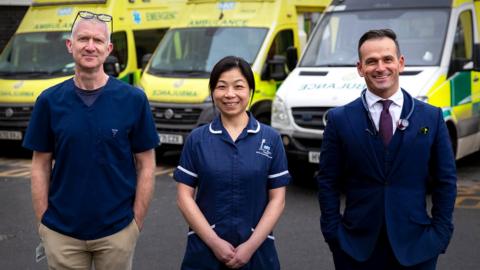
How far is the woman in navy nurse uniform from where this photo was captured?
3539mm

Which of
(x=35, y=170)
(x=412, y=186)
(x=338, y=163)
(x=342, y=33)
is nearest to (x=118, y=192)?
(x=35, y=170)

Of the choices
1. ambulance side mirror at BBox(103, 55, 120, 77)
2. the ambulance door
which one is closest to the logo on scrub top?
the ambulance door

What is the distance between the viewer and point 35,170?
12.2 ft

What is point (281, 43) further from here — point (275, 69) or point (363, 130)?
point (363, 130)

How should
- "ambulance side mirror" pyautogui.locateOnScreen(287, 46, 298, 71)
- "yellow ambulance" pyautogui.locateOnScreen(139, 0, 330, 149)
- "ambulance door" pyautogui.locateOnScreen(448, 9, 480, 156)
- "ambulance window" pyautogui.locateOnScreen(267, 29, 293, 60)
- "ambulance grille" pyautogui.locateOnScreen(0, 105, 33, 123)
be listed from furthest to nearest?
"ambulance grille" pyautogui.locateOnScreen(0, 105, 33, 123) → "ambulance window" pyautogui.locateOnScreen(267, 29, 293, 60) → "yellow ambulance" pyautogui.locateOnScreen(139, 0, 330, 149) → "ambulance side mirror" pyautogui.locateOnScreen(287, 46, 298, 71) → "ambulance door" pyautogui.locateOnScreen(448, 9, 480, 156)

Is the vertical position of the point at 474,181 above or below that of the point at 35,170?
below

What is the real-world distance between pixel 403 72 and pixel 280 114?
149cm

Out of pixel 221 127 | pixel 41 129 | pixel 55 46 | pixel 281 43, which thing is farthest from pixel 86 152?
pixel 55 46

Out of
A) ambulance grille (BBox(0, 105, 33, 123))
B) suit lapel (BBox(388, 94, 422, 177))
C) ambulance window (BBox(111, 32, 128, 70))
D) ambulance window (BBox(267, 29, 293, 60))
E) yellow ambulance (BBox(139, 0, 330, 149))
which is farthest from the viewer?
ambulance window (BBox(111, 32, 128, 70))

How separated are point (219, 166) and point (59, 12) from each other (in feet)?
33.7

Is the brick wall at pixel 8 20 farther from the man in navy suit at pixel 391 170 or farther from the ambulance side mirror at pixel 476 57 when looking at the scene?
the man in navy suit at pixel 391 170

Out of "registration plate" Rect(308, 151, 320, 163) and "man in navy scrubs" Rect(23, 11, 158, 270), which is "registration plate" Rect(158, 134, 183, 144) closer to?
"registration plate" Rect(308, 151, 320, 163)

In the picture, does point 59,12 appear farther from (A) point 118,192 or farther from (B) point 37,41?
(A) point 118,192

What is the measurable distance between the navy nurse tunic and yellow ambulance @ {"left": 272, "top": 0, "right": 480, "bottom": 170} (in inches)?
205
